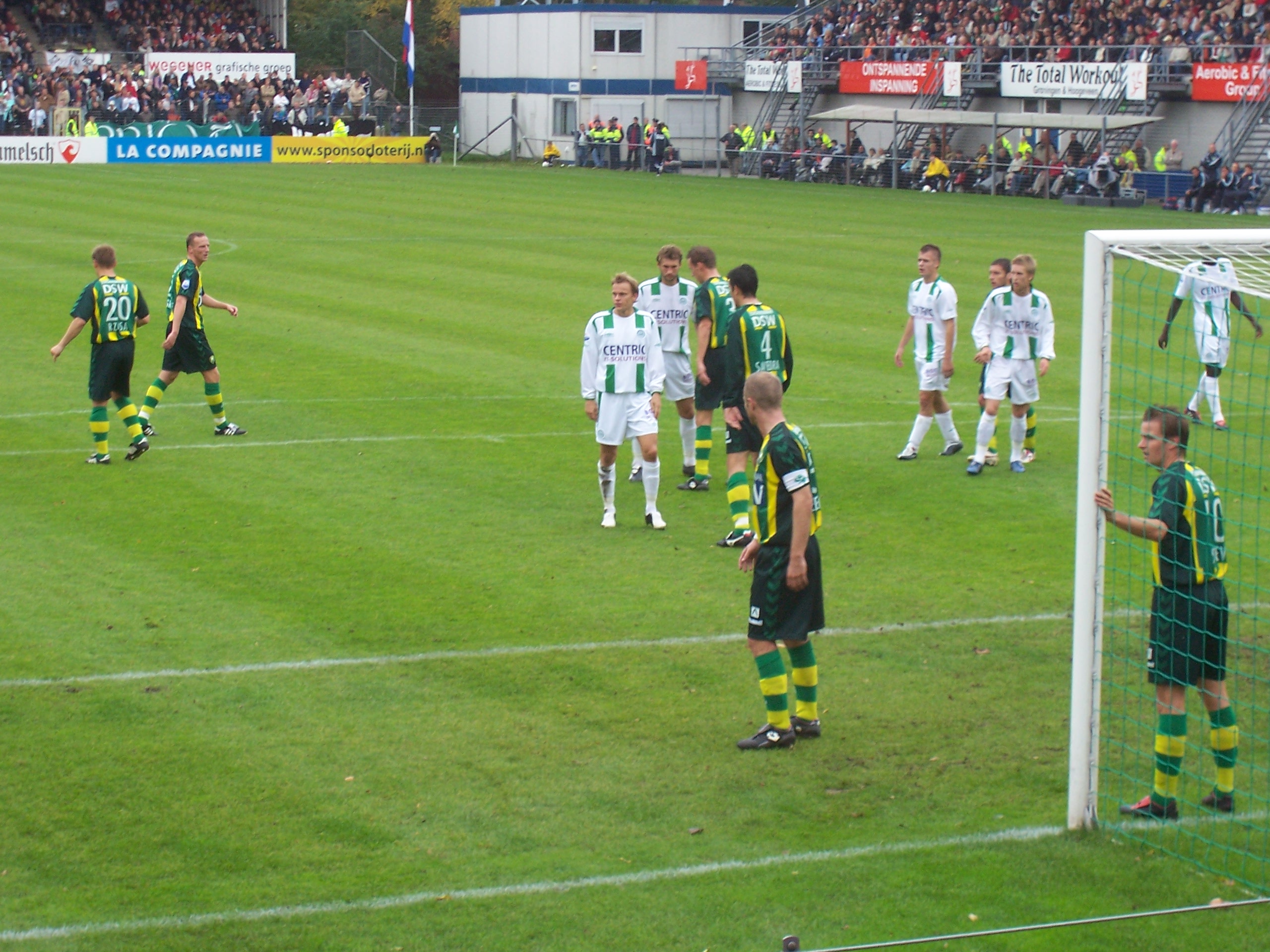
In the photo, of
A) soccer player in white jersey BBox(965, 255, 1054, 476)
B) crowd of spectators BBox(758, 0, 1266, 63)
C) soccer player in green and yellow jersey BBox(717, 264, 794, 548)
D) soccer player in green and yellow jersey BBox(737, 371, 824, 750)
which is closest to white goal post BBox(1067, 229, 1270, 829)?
soccer player in green and yellow jersey BBox(737, 371, 824, 750)

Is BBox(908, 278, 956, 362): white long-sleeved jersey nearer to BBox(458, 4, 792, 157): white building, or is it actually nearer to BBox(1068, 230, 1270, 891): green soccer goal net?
BBox(1068, 230, 1270, 891): green soccer goal net

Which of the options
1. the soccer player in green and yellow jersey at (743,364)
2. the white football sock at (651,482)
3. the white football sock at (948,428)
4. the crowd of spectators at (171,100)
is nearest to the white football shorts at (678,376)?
the white football sock at (651,482)

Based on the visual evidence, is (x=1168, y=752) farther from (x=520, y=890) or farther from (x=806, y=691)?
(x=520, y=890)

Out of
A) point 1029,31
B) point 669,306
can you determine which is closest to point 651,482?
point 669,306

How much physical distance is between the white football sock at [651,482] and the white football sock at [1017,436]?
3.65 metres

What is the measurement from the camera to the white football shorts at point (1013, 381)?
45.0ft

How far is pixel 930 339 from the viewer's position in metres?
14.1

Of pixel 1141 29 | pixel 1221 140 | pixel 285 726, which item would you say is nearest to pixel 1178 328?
pixel 285 726

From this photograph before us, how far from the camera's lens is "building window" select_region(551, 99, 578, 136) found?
203ft

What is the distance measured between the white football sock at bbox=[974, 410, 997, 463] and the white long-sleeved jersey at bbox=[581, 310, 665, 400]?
351 centimetres

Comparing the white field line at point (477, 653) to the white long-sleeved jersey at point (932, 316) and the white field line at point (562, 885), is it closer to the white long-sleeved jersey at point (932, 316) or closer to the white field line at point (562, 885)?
the white field line at point (562, 885)

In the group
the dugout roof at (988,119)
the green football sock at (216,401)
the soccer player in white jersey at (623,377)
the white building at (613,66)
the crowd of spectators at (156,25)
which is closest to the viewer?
the soccer player in white jersey at (623,377)

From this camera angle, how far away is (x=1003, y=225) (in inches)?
1389

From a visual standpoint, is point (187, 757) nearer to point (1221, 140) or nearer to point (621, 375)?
point (621, 375)
